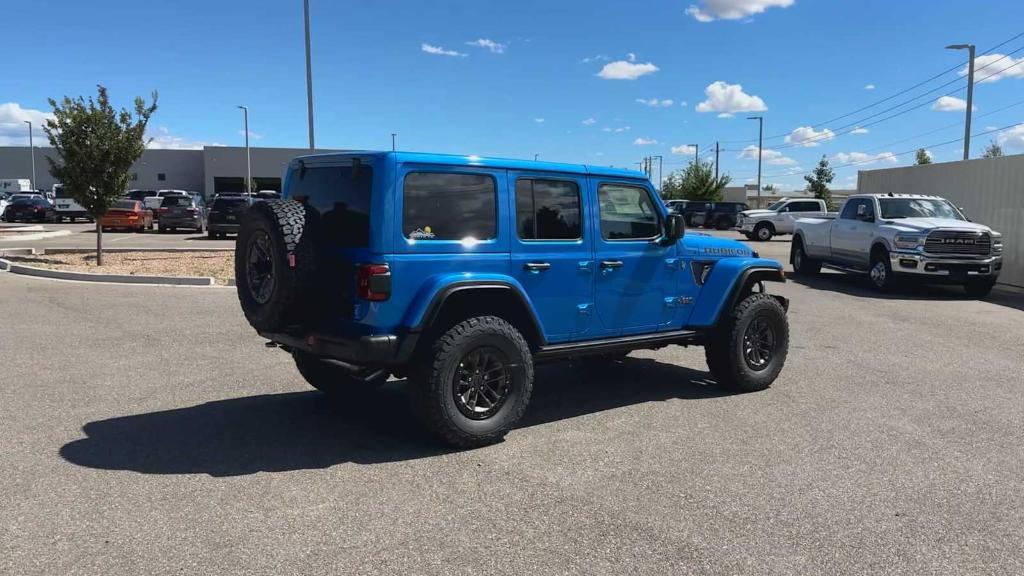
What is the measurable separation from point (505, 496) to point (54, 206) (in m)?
43.0

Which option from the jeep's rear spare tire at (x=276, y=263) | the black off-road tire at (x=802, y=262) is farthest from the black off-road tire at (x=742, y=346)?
the black off-road tire at (x=802, y=262)

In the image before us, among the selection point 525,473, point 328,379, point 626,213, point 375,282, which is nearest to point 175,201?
point 328,379

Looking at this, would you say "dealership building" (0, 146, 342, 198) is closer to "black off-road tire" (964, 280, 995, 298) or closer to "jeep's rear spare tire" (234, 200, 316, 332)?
"black off-road tire" (964, 280, 995, 298)

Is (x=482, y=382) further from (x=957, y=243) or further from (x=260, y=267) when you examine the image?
(x=957, y=243)

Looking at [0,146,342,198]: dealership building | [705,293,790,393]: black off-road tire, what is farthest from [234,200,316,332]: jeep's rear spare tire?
[0,146,342,198]: dealership building

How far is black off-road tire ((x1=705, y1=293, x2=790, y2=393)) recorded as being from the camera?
673 centimetres

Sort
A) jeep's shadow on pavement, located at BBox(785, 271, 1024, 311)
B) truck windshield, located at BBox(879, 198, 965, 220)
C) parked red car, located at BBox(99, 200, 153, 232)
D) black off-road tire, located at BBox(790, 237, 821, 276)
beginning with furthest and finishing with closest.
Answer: parked red car, located at BBox(99, 200, 153, 232) → black off-road tire, located at BBox(790, 237, 821, 276) → truck windshield, located at BBox(879, 198, 965, 220) → jeep's shadow on pavement, located at BBox(785, 271, 1024, 311)

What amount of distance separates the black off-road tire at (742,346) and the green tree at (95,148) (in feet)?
46.5

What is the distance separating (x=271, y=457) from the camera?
4969mm

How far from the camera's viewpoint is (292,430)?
18.2 feet

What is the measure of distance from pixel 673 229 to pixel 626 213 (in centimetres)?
41

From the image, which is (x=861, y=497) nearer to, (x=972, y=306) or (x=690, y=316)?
(x=690, y=316)

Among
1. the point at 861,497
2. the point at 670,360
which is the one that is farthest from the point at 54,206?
the point at 861,497

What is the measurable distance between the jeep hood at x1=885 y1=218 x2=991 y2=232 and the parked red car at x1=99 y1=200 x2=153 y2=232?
26789 mm
